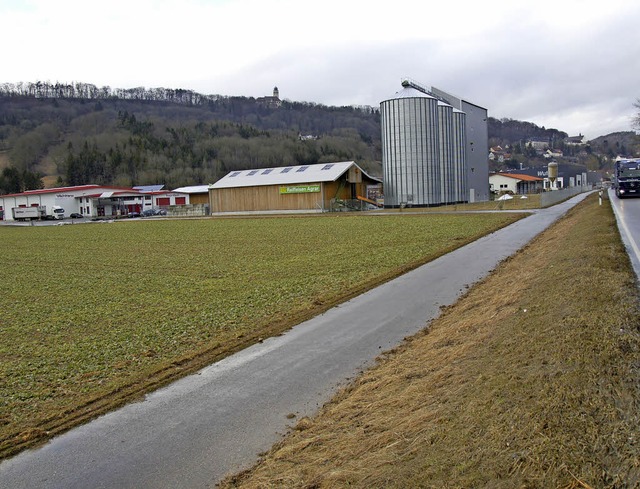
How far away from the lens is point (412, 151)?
69.6m

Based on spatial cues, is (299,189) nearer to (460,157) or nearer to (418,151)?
(418,151)

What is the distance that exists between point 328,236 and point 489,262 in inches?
563

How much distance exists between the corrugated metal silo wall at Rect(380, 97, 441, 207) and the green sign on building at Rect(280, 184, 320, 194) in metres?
9.83

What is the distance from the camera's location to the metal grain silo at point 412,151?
69312 mm

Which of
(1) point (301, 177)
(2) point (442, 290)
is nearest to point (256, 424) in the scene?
(2) point (442, 290)

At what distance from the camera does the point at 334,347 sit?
30.0 feet

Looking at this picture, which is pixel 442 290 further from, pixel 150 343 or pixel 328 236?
pixel 328 236

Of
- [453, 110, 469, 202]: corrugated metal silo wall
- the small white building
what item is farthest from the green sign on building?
the small white building

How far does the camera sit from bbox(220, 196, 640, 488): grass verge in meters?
3.79

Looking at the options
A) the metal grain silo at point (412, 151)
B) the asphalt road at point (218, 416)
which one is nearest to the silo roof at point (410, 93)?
the metal grain silo at point (412, 151)

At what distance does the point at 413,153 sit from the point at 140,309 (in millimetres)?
60700

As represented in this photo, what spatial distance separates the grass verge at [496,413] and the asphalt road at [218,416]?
0.43 meters

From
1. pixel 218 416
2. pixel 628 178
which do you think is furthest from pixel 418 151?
pixel 218 416

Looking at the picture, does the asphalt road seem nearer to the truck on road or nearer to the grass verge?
the grass verge
